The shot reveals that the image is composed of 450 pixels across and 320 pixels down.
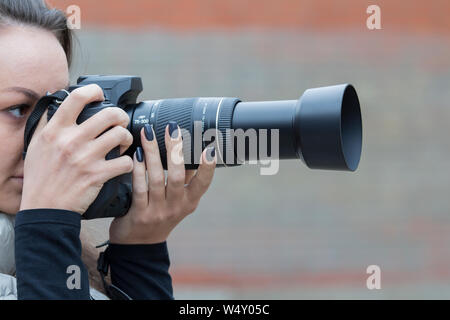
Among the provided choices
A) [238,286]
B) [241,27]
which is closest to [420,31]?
[241,27]

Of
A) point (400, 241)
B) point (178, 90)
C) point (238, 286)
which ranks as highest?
point (178, 90)

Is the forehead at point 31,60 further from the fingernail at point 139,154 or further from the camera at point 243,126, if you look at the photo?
the fingernail at point 139,154

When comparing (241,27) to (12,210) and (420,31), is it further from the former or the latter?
(12,210)

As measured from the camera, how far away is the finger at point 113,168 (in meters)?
0.68

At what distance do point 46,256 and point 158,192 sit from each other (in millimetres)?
224

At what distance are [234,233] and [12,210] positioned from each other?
2.13 metres

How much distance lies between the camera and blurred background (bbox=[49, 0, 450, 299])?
9.02 feet

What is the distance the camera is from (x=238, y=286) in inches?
104
